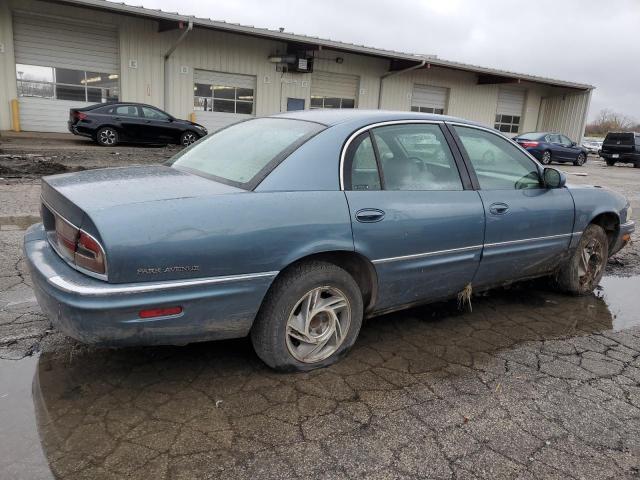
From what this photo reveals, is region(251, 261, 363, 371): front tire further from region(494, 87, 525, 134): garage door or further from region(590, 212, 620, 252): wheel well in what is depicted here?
region(494, 87, 525, 134): garage door

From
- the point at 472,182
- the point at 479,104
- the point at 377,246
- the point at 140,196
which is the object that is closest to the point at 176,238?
the point at 140,196

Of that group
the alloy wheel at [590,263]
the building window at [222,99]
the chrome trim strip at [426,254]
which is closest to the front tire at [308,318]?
the chrome trim strip at [426,254]

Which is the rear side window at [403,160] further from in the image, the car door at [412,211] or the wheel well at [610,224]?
the wheel well at [610,224]

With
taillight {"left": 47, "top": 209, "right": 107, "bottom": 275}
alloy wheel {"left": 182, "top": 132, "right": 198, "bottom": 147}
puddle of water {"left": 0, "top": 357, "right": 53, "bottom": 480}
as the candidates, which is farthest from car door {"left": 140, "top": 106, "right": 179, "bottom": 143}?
taillight {"left": 47, "top": 209, "right": 107, "bottom": 275}

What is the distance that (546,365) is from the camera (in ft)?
11.0

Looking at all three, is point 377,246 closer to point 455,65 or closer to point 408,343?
point 408,343

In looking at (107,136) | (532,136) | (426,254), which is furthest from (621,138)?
(426,254)

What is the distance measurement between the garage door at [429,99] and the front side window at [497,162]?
22458 mm

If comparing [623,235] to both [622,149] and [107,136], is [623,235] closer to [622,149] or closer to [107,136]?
[107,136]

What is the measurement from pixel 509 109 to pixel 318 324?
30.0 meters

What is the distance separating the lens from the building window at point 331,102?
2335 cm

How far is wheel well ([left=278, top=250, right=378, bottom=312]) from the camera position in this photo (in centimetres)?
298

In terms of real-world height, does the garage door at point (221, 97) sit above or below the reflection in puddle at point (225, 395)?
above

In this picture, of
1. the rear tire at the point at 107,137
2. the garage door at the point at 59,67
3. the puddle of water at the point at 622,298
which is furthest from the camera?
the garage door at the point at 59,67
